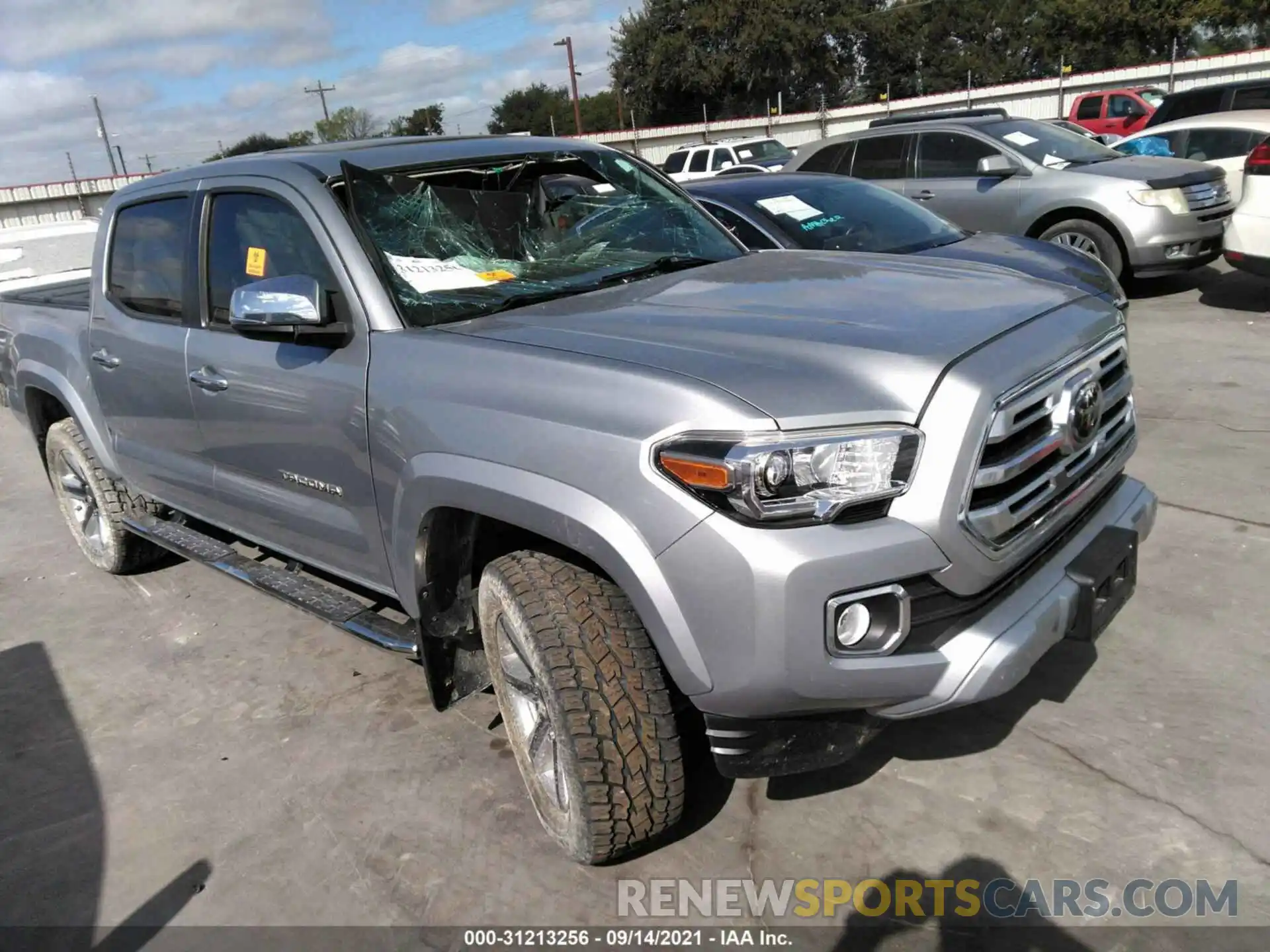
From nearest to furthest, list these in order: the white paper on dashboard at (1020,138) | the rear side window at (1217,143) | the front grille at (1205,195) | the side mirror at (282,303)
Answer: the side mirror at (282,303) < the front grille at (1205,195) < the white paper on dashboard at (1020,138) < the rear side window at (1217,143)

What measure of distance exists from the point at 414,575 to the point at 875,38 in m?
63.2

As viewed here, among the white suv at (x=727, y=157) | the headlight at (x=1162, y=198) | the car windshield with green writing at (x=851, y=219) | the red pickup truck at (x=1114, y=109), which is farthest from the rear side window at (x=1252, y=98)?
the red pickup truck at (x=1114, y=109)

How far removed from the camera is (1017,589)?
2443 millimetres

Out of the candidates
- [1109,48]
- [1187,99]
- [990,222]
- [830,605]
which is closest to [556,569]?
[830,605]

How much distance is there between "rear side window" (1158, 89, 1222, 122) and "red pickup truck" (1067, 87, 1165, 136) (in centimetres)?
947

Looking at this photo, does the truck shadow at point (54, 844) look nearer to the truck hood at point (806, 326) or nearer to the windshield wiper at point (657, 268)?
the truck hood at point (806, 326)

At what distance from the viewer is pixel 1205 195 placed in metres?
8.71

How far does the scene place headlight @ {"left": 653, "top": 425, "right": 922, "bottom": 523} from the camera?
2107 mm

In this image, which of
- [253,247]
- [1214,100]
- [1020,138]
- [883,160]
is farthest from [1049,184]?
[253,247]

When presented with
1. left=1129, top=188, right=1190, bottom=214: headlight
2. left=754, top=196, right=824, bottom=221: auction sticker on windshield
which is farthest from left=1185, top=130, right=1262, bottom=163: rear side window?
left=754, top=196, right=824, bottom=221: auction sticker on windshield

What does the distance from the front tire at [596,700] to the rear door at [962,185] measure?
7638 mm

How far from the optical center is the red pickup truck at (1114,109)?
22.7 meters

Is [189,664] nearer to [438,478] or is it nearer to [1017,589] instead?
[438,478]

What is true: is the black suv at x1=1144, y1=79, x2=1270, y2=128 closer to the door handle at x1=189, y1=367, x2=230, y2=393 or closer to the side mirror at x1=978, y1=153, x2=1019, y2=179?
the side mirror at x1=978, y1=153, x2=1019, y2=179
